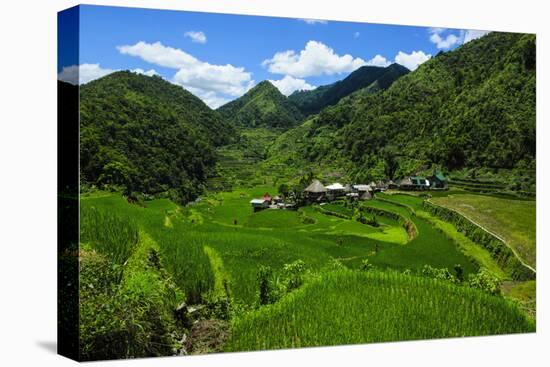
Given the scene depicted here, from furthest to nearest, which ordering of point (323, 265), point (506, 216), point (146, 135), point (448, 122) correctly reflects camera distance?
point (448, 122), point (506, 216), point (323, 265), point (146, 135)

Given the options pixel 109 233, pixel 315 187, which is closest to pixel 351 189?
pixel 315 187

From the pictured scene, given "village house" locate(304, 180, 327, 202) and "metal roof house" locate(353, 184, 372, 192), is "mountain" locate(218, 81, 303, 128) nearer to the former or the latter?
"village house" locate(304, 180, 327, 202)

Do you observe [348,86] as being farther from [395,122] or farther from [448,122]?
[448,122]

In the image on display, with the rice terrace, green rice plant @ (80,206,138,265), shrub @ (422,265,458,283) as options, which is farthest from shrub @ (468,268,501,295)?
A: green rice plant @ (80,206,138,265)

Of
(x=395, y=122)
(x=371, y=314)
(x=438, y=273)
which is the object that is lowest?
(x=371, y=314)

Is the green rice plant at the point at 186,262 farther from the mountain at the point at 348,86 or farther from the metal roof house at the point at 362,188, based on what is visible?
the mountain at the point at 348,86

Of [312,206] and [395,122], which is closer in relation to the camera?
[312,206]
